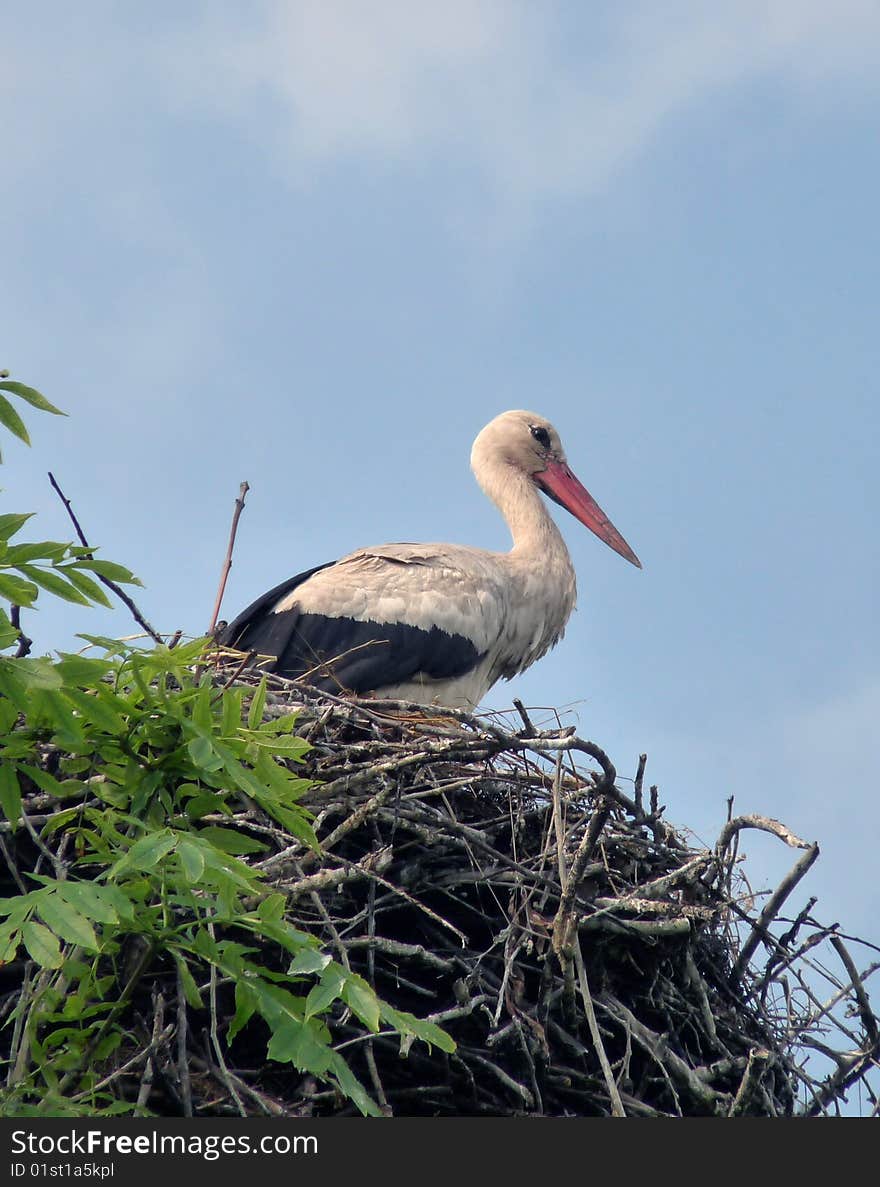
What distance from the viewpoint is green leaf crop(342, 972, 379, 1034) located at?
3.13 meters

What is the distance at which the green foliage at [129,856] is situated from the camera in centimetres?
311

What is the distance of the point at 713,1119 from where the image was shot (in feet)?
13.4

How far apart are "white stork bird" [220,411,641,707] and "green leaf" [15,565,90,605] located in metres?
2.23

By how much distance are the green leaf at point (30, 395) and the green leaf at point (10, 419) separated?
2cm

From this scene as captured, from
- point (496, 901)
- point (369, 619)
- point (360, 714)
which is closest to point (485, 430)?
point (369, 619)

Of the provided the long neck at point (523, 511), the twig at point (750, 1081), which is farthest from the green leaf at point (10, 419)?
the long neck at point (523, 511)

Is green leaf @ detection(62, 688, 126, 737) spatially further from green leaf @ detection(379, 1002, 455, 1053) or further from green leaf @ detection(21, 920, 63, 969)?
green leaf @ detection(379, 1002, 455, 1053)

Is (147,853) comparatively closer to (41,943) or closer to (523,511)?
(41,943)

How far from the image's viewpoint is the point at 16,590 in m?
3.11

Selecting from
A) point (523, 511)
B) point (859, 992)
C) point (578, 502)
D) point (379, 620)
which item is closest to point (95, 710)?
point (859, 992)

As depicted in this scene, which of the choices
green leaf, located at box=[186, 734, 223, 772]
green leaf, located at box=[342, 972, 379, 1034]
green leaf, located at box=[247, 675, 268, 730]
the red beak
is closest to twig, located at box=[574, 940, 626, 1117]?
green leaf, located at box=[342, 972, 379, 1034]

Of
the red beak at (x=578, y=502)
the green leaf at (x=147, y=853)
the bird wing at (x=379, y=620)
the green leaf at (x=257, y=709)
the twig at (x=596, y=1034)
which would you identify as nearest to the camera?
the green leaf at (x=147, y=853)

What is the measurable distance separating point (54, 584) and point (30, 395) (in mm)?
393

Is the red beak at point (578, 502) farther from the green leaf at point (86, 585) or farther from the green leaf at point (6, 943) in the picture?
the green leaf at point (6, 943)
